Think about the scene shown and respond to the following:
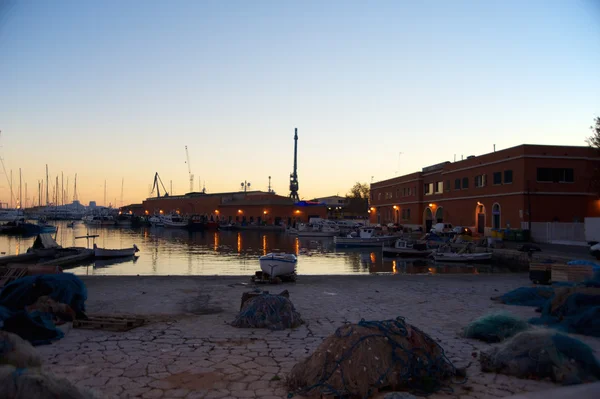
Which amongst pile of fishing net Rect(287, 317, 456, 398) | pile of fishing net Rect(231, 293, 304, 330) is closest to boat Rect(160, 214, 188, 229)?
pile of fishing net Rect(231, 293, 304, 330)

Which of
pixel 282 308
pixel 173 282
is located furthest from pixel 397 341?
pixel 173 282

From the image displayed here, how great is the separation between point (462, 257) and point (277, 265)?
20930 mm

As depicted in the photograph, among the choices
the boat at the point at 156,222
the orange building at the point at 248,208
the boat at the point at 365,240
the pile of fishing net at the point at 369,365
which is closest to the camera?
the pile of fishing net at the point at 369,365

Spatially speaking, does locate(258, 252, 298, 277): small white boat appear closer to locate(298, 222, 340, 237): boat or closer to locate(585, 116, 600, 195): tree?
locate(585, 116, 600, 195): tree

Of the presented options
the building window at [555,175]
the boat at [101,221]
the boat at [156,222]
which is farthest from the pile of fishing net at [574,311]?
the boat at [101,221]

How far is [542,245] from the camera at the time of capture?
34.1 metres

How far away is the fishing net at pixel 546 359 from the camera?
5906 millimetres

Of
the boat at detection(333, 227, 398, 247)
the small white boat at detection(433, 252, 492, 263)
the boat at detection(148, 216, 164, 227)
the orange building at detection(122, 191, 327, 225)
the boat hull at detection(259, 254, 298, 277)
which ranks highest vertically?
the orange building at detection(122, 191, 327, 225)

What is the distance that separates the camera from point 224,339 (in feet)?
26.8

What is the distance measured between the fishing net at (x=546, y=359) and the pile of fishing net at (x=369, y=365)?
863 mm

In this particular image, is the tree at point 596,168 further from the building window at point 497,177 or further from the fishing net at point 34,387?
the fishing net at point 34,387

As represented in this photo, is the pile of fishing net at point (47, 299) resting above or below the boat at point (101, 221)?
below

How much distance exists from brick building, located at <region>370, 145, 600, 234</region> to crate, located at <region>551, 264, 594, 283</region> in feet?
76.6

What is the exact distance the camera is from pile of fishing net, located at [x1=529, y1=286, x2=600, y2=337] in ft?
28.0
